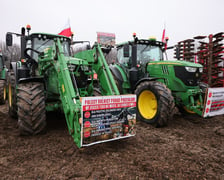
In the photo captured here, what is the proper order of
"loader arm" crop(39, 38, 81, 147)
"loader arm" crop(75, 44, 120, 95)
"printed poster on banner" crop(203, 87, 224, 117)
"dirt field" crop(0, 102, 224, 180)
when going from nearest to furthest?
"dirt field" crop(0, 102, 224, 180)
"loader arm" crop(39, 38, 81, 147)
"loader arm" crop(75, 44, 120, 95)
"printed poster on banner" crop(203, 87, 224, 117)

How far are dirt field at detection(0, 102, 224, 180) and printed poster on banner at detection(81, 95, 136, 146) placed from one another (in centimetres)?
30

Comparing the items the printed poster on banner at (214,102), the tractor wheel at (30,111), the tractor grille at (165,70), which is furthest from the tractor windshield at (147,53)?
the tractor wheel at (30,111)

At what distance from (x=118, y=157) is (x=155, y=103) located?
7.53 feet

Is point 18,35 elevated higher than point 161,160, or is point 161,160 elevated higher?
point 18,35

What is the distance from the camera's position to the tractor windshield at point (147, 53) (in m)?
5.79

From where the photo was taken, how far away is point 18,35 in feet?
14.6

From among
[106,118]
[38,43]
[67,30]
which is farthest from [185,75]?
[38,43]

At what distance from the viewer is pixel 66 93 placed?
304 centimetres

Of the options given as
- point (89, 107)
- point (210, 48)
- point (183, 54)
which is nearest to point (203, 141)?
point (89, 107)

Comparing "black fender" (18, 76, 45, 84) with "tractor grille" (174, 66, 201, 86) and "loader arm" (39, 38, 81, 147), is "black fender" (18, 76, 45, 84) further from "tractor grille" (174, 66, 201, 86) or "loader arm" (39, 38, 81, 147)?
"tractor grille" (174, 66, 201, 86)

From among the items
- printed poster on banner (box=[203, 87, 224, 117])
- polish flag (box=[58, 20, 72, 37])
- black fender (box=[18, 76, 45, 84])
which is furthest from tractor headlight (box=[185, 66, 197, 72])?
black fender (box=[18, 76, 45, 84])

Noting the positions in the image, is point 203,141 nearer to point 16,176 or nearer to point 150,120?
point 150,120

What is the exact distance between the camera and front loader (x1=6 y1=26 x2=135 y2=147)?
105 inches

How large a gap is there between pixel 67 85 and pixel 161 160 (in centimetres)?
189
